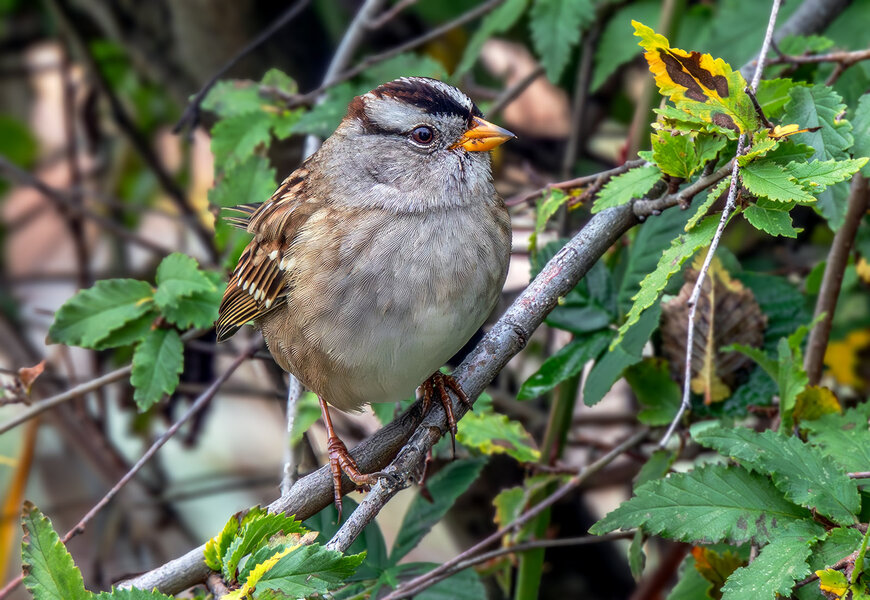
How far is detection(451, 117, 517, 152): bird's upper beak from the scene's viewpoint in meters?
1.82

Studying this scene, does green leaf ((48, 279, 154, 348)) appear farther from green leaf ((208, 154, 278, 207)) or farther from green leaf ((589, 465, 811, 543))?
green leaf ((589, 465, 811, 543))

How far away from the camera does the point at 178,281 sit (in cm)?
186

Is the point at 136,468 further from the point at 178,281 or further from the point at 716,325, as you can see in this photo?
the point at 716,325

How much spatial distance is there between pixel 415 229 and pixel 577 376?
49 centimetres

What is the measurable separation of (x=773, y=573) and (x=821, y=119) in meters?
0.70

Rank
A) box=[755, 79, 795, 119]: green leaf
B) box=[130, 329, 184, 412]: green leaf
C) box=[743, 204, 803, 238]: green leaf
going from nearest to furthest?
box=[743, 204, 803, 238]: green leaf
box=[755, 79, 795, 119]: green leaf
box=[130, 329, 184, 412]: green leaf

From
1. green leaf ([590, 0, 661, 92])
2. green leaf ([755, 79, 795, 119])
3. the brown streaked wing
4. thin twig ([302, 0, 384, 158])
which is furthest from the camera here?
thin twig ([302, 0, 384, 158])

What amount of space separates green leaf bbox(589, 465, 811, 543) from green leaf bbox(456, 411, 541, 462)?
18.0 inches

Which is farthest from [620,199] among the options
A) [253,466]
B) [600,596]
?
[253,466]

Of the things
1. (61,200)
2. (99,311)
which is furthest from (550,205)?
(61,200)

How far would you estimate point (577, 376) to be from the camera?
1.96 m

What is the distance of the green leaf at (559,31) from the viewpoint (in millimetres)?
2062

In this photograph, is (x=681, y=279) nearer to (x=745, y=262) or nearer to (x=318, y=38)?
(x=745, y=262)

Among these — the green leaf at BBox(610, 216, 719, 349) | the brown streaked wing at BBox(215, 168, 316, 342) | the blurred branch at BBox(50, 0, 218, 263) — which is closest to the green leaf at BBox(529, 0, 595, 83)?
the brown streaked wing at BBox(215, 168, 316, 342)
